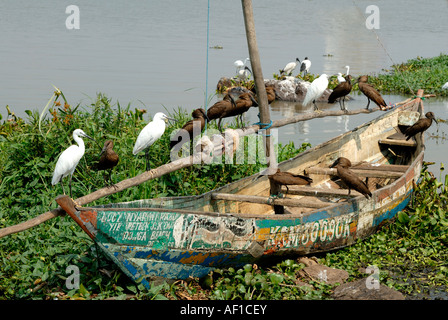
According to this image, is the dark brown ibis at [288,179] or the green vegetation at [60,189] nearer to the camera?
the green vegetation at [60,189]

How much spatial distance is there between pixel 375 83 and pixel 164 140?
13357mm

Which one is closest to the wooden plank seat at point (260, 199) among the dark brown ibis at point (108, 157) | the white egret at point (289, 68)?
the dark brown ibis at point (108, 157)

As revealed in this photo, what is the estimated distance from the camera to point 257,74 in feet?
25.8

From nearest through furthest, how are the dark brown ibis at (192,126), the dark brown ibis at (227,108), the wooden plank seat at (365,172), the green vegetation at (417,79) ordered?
the dark brown ibis at (192,126) → the wooden plank seat at (365,172) → the dark brown ibis at (227,108) → the green vegetation at (417,79)

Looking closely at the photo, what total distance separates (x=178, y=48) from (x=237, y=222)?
68.9 ft

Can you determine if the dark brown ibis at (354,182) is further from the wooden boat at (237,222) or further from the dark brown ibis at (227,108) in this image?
the dark brown ibis at (227,108)

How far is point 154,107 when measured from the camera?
1566 cm

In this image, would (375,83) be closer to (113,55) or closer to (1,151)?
(113,55)

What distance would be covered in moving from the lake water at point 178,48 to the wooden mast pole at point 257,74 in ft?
7.97

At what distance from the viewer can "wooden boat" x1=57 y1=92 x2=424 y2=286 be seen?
5379 mm

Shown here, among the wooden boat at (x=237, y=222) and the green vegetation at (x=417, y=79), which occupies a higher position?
the green vegetation at (x=417, y=79)

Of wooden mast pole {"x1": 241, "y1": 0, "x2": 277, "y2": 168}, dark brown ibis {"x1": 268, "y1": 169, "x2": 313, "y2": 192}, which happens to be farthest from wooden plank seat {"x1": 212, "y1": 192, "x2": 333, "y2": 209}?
wooden mast pole {"x1": 241, "y1": 0, "x2": 277, "y2": 168}

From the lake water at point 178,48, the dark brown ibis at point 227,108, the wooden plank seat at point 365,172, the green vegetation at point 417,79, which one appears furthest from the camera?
the green vegetation at point 417,79

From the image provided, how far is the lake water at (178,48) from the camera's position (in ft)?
55.1
